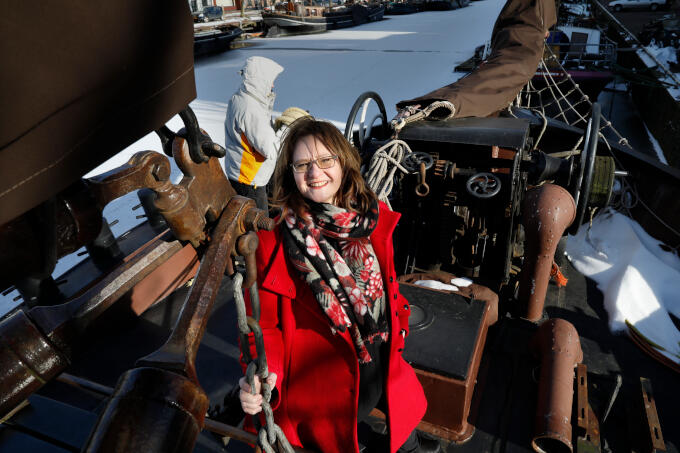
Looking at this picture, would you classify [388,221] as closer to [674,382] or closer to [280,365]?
[280,365]

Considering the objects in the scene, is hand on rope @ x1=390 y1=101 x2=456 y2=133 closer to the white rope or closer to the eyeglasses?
the white rope

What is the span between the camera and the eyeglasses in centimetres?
123

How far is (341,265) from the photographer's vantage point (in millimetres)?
1275

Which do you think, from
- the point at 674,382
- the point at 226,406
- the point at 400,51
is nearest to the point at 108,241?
the point at 226,406

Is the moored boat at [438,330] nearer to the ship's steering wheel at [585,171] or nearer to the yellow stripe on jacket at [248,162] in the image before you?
the ship's steering wheel at [585,171]

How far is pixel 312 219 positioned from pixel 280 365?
48cm

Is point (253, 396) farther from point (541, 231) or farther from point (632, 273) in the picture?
point (632, 273)

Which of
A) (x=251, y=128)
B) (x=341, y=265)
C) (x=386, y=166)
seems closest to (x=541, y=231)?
(x=386, y=166)

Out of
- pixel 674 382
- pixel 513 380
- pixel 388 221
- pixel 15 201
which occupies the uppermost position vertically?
pixel 15 201

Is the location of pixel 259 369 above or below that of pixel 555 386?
above

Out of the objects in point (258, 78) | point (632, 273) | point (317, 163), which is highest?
point (258, 78)

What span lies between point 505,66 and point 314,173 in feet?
11.9

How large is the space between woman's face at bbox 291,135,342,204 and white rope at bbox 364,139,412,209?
1323 mm

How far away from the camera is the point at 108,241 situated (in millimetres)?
2826
